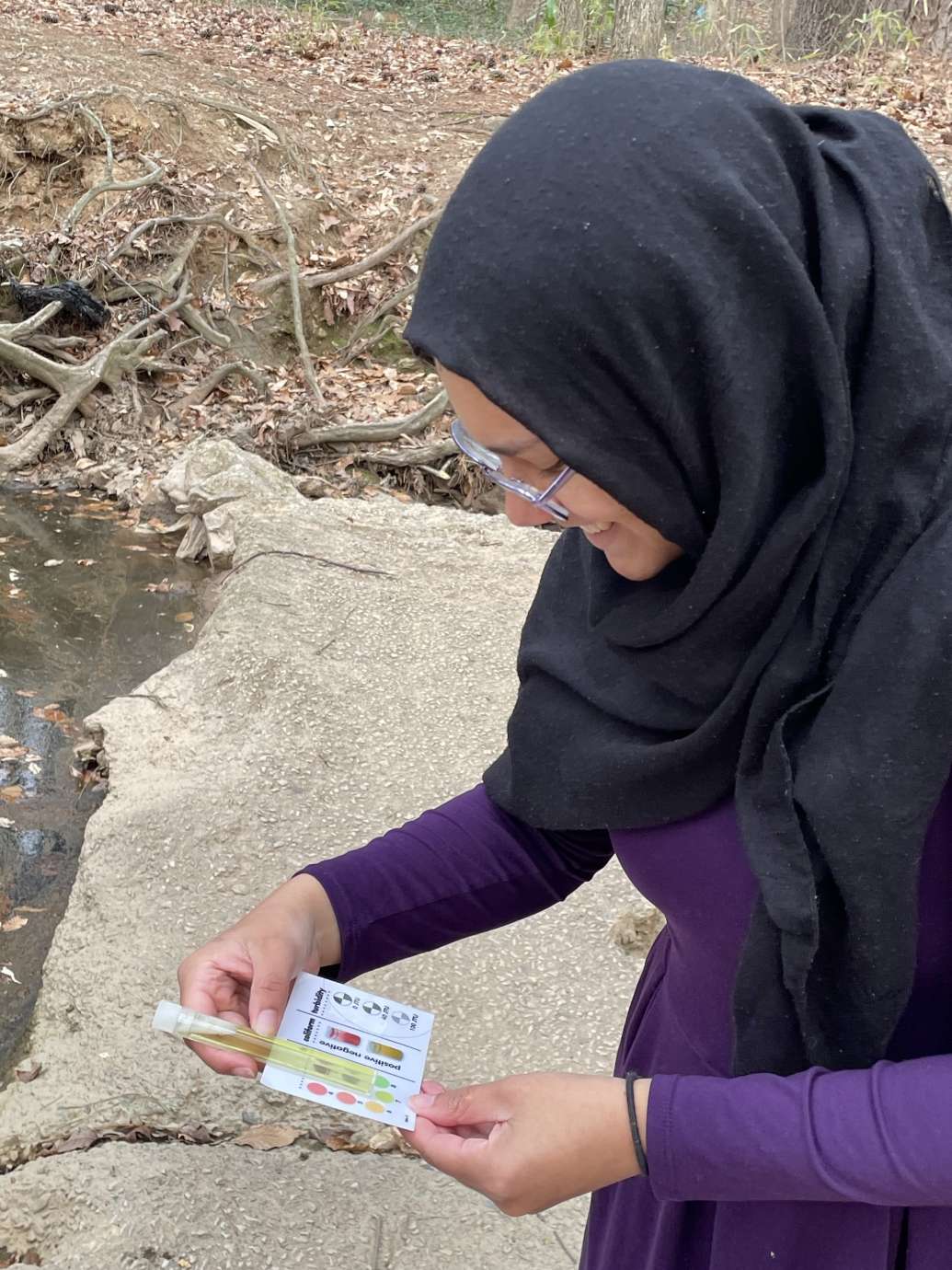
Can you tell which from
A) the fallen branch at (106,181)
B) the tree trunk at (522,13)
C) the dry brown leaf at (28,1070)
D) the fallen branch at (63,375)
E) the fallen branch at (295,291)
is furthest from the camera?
the tree trunk at (522,13)

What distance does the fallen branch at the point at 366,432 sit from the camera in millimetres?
6184

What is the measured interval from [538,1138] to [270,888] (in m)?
1.88

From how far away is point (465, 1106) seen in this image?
3.72 feet

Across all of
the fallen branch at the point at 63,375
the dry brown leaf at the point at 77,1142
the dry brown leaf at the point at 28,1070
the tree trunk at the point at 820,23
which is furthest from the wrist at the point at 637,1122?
the tree trunk at the point at 820,23

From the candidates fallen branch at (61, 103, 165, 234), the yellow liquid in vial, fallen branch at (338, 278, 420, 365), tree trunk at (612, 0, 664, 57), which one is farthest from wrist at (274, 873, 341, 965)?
tree trunk at (612, 0, 664, 57)

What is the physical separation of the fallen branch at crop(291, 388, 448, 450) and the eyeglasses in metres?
5.18

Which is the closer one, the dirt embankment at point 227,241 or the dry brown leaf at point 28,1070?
the dry brown leaf at point 28,1070

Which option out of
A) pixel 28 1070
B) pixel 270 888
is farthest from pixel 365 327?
pixel 28 1070

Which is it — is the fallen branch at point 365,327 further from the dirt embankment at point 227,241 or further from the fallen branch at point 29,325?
the fallen branch at point 29,325

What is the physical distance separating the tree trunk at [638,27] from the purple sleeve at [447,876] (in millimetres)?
9430

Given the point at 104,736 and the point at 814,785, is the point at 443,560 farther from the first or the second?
the point at 814,785

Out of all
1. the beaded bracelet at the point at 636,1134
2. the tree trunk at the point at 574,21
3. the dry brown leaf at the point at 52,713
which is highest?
the beaded bracelet at the point at 636,1134

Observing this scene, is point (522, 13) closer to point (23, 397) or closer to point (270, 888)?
point (23, 397)

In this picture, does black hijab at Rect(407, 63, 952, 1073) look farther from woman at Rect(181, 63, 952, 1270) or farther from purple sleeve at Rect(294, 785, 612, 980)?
purple sleeve at Rect(294, 785, 612, 980)
